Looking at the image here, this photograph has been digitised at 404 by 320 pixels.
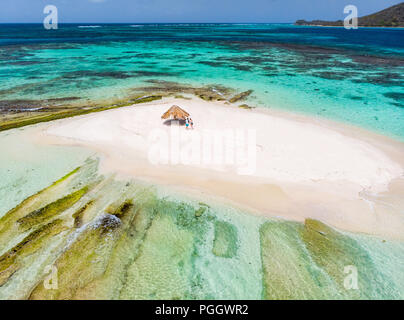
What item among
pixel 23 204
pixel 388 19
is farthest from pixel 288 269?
pixel 388 19

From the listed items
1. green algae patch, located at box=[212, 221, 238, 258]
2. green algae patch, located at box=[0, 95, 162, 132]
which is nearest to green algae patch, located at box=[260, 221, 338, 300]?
green algae patch, located at box=[212, 221, 238, 258]

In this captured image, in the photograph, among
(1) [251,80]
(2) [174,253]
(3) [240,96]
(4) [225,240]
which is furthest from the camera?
(1) [251,80]

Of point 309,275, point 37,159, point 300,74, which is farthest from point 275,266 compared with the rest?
point 300,74

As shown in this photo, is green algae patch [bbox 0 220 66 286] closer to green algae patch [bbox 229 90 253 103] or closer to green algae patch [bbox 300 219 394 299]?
green algae patch [bbox 300 219 394 299]

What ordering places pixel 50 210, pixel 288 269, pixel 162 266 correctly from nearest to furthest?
pixel 288 269
pixel 162 266
pixel 50 210

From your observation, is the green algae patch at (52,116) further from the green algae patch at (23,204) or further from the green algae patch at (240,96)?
the green algae patch at (23,204)

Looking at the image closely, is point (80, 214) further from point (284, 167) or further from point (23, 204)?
point (284, 167)

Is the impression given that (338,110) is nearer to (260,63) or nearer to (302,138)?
(302,138)
